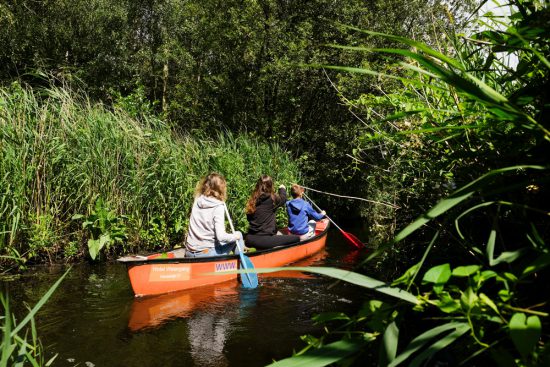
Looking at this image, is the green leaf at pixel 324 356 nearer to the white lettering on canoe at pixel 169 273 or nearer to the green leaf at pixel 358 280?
the green leaf at pixel 358 280

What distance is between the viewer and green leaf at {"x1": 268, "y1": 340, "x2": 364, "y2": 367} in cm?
96

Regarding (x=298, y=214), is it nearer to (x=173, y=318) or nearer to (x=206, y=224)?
(x=206, y=224)

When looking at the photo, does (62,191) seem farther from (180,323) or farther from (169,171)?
(180,323)

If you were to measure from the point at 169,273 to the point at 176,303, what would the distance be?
1.38 feet

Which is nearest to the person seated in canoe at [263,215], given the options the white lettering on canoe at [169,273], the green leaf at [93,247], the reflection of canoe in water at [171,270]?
the reflection of canoe in water at [171,270]

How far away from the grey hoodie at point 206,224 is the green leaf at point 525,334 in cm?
607

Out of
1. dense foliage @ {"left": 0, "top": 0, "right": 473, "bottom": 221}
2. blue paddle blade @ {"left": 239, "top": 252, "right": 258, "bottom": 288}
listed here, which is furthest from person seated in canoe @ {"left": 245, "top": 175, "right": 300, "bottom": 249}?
dense foliage @ {"left": 0, "top": 0, "right": 473, "bottom": 221}

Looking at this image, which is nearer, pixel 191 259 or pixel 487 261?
pixel 487 261

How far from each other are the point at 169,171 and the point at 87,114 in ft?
5.61

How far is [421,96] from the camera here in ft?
9.80

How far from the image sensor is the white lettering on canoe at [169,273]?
6234 millimetres

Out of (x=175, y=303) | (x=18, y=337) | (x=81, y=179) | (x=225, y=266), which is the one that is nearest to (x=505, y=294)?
(x=18, y=337)

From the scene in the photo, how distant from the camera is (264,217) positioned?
8.38 m

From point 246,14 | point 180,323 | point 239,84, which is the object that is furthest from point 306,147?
point 180,323
